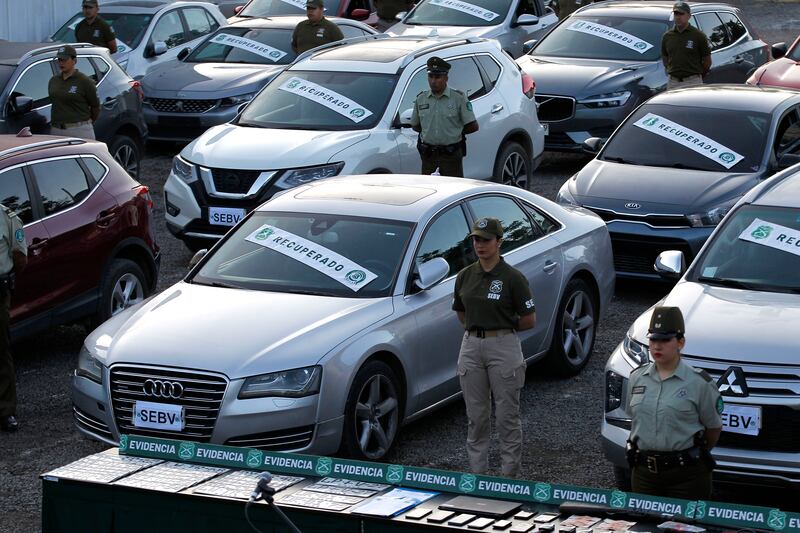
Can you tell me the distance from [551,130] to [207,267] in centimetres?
843

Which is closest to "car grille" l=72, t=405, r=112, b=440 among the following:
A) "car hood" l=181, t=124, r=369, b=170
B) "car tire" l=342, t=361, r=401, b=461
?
"car tire" l=342, t=361, r=401, b=461

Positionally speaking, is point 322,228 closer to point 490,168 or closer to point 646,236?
point 646,236

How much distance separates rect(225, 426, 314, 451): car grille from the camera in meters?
7.74

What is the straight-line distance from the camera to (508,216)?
9766mm

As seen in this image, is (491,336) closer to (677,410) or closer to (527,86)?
(677,410)

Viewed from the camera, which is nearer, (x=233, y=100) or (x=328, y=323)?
(x=328, y=323)

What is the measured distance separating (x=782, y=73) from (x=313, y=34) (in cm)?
579

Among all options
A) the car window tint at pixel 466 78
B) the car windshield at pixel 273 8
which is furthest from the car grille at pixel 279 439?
the car windshield at pixel 273 8

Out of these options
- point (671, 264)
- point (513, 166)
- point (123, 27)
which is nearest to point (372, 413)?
point (671, 264)

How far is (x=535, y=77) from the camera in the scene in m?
17.2

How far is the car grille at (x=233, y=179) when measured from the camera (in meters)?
12.7

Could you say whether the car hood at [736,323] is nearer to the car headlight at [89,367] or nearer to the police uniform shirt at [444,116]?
the car headlight at [89,367]

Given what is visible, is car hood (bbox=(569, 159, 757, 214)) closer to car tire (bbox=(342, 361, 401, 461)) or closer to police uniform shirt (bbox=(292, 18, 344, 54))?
car tire (bbox=(342, 361, 401, 461))

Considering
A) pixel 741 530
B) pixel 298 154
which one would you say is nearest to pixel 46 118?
pixel 298 154
